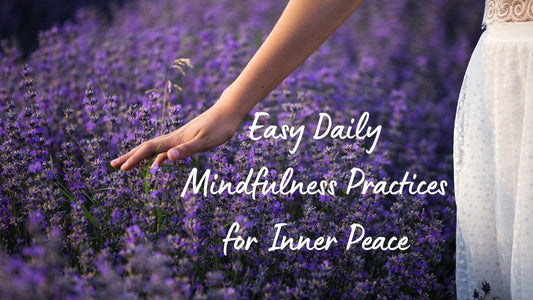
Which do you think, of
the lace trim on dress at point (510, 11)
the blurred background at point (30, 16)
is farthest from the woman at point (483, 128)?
the blurred background at point (30, 16)

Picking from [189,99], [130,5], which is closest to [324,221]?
[189,99]

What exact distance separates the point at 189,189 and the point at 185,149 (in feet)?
1.19

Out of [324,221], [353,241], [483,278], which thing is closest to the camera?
[483,278]

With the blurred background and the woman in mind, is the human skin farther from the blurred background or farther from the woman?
the blurred background

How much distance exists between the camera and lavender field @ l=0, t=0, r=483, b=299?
153 cm

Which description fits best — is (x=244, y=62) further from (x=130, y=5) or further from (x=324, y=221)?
(x=130, y=5)

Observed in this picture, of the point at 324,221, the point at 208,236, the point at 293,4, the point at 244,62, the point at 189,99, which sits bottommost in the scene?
the point at 208,236

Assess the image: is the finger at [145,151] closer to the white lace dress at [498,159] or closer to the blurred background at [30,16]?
the white lace dress at [498,159]

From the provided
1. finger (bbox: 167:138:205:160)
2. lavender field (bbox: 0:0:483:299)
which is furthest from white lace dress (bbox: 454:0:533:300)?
finger (bbox: 167:138:205:160)

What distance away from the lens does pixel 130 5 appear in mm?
6543

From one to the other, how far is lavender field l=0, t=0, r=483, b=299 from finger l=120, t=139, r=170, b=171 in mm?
76

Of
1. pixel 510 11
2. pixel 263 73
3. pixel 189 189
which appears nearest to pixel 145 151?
pixel 189 189

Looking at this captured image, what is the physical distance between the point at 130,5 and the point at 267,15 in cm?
185

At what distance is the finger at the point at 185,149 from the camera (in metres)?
1.59
